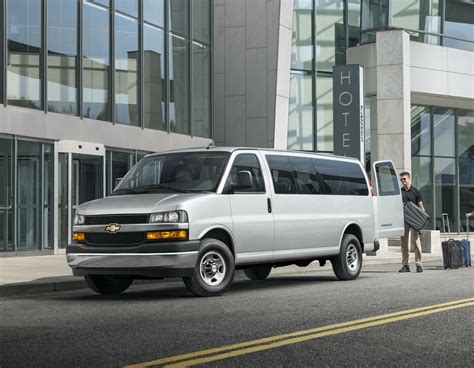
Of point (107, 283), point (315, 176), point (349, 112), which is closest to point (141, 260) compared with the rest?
point (107, 283)

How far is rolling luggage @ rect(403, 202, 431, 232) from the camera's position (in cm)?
1719

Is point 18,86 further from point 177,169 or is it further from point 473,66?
point 473,66

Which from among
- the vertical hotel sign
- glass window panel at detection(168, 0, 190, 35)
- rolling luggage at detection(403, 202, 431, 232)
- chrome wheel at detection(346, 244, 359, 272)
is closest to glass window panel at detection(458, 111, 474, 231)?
the vertical hotel sign

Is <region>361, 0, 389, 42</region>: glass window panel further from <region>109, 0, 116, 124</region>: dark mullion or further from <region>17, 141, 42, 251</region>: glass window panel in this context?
<region>17, 141, 42, 251</region>: glass window panel

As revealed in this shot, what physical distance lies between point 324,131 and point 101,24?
11.9m

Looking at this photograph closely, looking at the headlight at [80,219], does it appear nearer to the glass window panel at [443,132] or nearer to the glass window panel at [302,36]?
the glass window panel at [302,36]

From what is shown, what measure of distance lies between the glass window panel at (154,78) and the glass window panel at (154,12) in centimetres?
23

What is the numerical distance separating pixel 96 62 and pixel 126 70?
1.44 m

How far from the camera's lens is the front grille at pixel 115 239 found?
11969 mm

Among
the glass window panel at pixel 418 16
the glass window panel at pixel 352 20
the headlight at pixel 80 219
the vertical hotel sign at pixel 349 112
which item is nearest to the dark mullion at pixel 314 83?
the glass window panel at pixel 352 20

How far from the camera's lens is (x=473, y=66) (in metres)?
34.9

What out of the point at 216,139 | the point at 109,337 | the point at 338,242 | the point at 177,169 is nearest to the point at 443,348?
the point at 109,337

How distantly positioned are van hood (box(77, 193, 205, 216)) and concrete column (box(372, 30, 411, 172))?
1934 centimetres

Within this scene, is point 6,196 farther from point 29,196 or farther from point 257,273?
point 257,273
